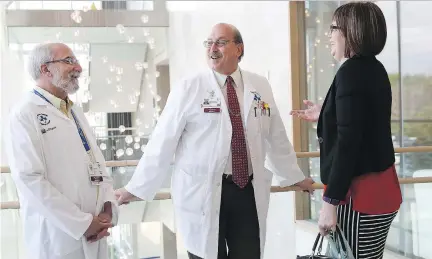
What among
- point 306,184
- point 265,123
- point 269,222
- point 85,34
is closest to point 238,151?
point 265,123

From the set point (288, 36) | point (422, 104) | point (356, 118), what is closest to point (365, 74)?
point (356, 118)

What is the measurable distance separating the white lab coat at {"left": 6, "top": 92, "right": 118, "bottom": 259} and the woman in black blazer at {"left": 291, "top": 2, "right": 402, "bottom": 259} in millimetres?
881

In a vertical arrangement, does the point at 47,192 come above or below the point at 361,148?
below

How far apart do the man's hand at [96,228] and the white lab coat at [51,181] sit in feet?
0.09

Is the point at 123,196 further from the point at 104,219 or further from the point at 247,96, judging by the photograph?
the point at 247,96

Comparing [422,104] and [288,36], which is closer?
[422,104]

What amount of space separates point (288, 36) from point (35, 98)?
12.0 feet

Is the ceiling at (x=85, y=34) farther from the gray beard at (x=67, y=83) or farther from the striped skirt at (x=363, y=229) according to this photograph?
the striped skirt at (x=363, y=229)

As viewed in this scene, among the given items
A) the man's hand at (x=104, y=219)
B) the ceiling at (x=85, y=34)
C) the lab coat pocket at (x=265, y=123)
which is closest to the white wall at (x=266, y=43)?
the ceiling at (x=85, y=34)

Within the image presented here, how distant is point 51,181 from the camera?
1.84m

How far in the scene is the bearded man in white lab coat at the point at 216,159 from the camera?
2096 mm

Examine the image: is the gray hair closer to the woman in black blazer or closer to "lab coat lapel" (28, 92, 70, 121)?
"lab coat lapel" (28, 92, 70, 121)

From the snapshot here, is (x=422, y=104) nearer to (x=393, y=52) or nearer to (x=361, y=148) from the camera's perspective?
(x=393, y=52)

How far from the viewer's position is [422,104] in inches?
171
